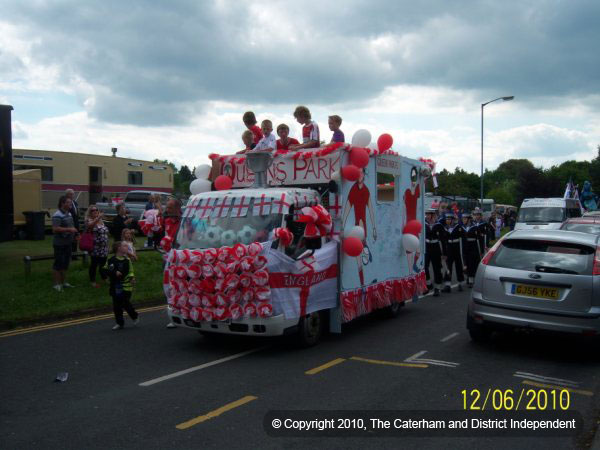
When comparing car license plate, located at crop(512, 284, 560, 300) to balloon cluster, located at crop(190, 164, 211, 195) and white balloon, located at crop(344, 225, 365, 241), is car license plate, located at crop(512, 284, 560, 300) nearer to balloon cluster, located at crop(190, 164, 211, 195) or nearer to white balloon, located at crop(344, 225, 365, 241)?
white balloon, located at crop(344, 225, 365, 241)

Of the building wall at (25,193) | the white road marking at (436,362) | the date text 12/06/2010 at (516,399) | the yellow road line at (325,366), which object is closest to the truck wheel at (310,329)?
the yellow road line at (325,366)

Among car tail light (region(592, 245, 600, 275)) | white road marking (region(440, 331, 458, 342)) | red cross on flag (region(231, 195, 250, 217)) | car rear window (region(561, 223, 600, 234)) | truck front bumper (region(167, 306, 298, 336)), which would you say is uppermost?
red cross on flag (region(231, 195, 250, 217))

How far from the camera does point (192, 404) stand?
Answer: 5672 mm

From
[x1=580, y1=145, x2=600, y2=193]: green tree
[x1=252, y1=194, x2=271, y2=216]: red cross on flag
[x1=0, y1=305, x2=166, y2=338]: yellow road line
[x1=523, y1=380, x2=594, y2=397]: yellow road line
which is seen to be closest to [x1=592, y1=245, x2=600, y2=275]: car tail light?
[x1=523, y1=380, x2=594, y2=397]: yellow road line

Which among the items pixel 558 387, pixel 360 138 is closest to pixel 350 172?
pixel 360 138

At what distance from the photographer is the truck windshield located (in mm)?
7406

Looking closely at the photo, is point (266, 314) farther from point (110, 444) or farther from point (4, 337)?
point (4, 337)

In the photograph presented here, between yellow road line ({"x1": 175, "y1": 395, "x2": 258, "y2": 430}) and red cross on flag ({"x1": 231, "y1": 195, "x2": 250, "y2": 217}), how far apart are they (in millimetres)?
2589

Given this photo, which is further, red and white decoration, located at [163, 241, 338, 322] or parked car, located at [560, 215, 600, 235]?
parked car, located at [560, 215, 600, 235]

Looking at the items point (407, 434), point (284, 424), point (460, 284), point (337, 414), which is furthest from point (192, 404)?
point (460, 284)

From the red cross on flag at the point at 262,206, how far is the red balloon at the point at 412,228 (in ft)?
12.1

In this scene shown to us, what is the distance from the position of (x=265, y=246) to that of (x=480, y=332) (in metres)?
3.34

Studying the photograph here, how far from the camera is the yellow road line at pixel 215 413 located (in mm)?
5117

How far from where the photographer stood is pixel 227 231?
24.7 feet
